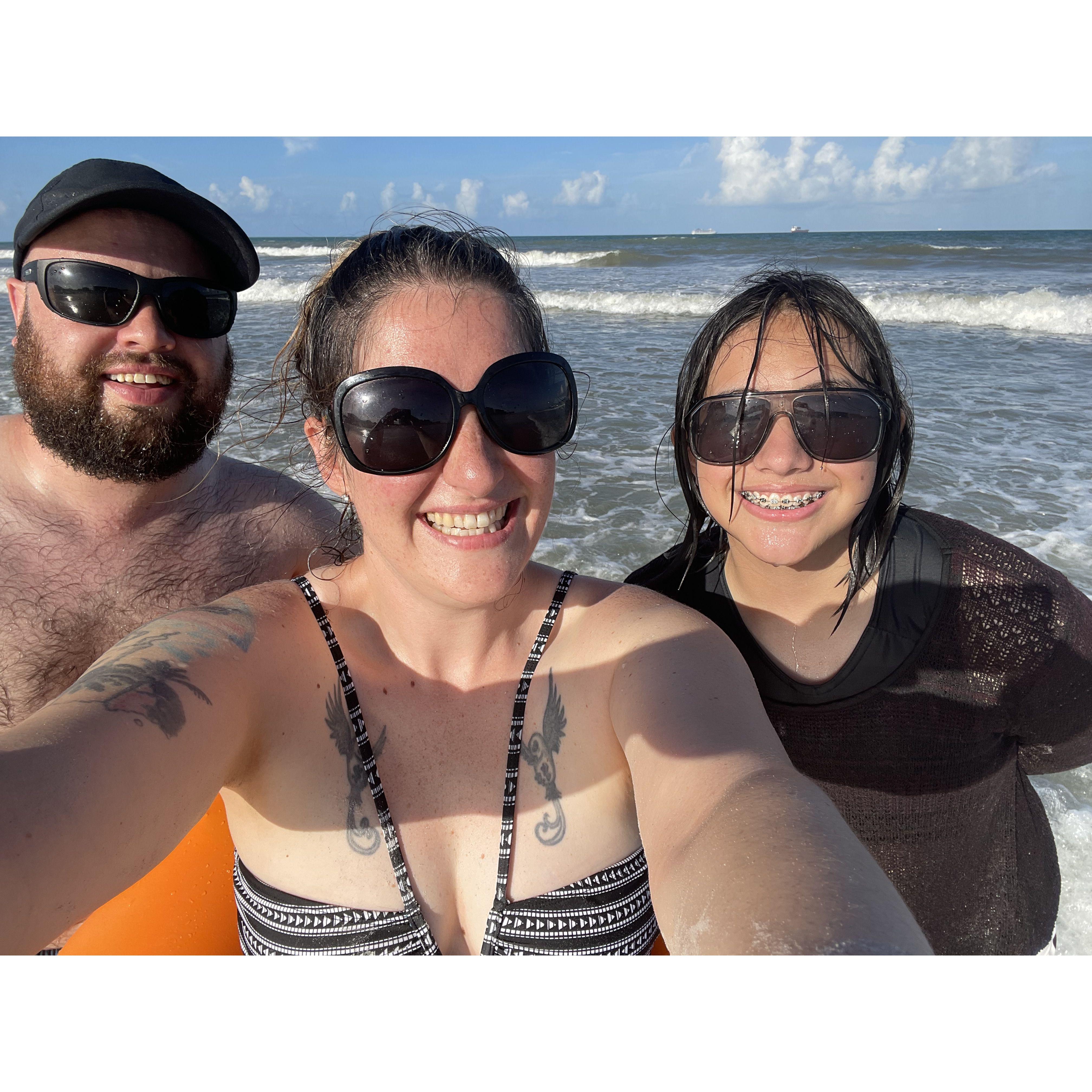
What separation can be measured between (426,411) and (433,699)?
0.68m

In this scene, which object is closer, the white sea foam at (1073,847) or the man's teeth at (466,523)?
the man's teeth at (466,523)

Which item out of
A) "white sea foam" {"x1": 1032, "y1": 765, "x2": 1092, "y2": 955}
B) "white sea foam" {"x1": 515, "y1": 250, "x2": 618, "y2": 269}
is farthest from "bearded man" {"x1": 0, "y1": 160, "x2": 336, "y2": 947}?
"white sea foam" {"x1": 515, "y1": 250, "x2": 618, "y2": 269}

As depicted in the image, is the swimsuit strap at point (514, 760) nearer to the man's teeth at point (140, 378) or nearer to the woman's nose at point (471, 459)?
the woman's nose at point (471, 459)

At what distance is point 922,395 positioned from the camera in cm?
884

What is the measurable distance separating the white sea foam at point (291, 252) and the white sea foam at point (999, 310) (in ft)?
75.5

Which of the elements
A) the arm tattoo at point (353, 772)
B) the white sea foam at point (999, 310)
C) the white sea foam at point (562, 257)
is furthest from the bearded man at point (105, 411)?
the white sea foam at point (562, 257)

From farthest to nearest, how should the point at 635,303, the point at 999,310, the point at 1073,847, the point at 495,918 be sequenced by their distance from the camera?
the point at 635,303
the point at 999,310
the point at 1073,847
the point at 495,918

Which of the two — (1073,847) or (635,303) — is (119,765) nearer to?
(1073,847)

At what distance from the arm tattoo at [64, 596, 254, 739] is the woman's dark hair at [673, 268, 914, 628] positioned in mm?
1317

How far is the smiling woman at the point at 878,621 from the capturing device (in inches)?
78.0

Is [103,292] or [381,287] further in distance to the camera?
[103,292]

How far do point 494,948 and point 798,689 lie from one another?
1.03 meters

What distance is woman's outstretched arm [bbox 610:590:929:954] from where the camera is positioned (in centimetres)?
90

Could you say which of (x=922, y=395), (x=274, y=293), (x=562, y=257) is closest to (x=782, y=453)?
(x=922, y=395)
